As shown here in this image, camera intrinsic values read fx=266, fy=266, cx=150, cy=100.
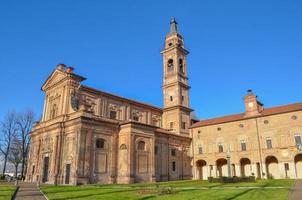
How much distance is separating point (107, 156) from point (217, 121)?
21509mm

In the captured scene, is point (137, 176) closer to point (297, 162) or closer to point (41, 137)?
point (41, 137)

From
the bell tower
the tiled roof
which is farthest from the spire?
the tiled roof

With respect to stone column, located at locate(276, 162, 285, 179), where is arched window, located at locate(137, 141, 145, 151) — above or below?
above

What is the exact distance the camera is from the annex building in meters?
31.8

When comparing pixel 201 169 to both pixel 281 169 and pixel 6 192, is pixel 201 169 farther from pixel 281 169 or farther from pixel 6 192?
pixel 6 192

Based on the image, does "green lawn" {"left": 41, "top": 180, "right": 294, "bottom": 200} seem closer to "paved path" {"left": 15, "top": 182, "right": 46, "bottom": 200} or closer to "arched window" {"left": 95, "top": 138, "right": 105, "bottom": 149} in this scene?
"paved path" {"left": 15, "top": 182, "right": 46, "bottom": 200}

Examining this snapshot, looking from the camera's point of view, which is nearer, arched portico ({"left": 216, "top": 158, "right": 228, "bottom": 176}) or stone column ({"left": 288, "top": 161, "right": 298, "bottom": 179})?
stone column ({"left": 288, "top": 161, "right": 298, "bottom": 179})

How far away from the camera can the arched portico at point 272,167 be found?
129ft

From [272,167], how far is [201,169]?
12.0 metres

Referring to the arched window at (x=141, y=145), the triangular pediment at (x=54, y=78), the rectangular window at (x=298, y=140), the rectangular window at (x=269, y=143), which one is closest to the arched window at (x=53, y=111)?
the triangular pediment at (x=54, y=78)

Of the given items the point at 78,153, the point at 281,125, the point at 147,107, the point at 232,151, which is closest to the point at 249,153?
the point at 232,151

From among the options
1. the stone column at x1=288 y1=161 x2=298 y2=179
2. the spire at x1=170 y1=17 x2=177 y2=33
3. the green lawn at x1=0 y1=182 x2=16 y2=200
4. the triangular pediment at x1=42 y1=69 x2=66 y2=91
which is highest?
the spire at x1=170 y1=17 x2=177 y2=33

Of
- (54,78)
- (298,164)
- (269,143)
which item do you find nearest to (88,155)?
(54,78)

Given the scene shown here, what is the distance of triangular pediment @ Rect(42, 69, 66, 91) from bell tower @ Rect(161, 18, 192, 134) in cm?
1949
